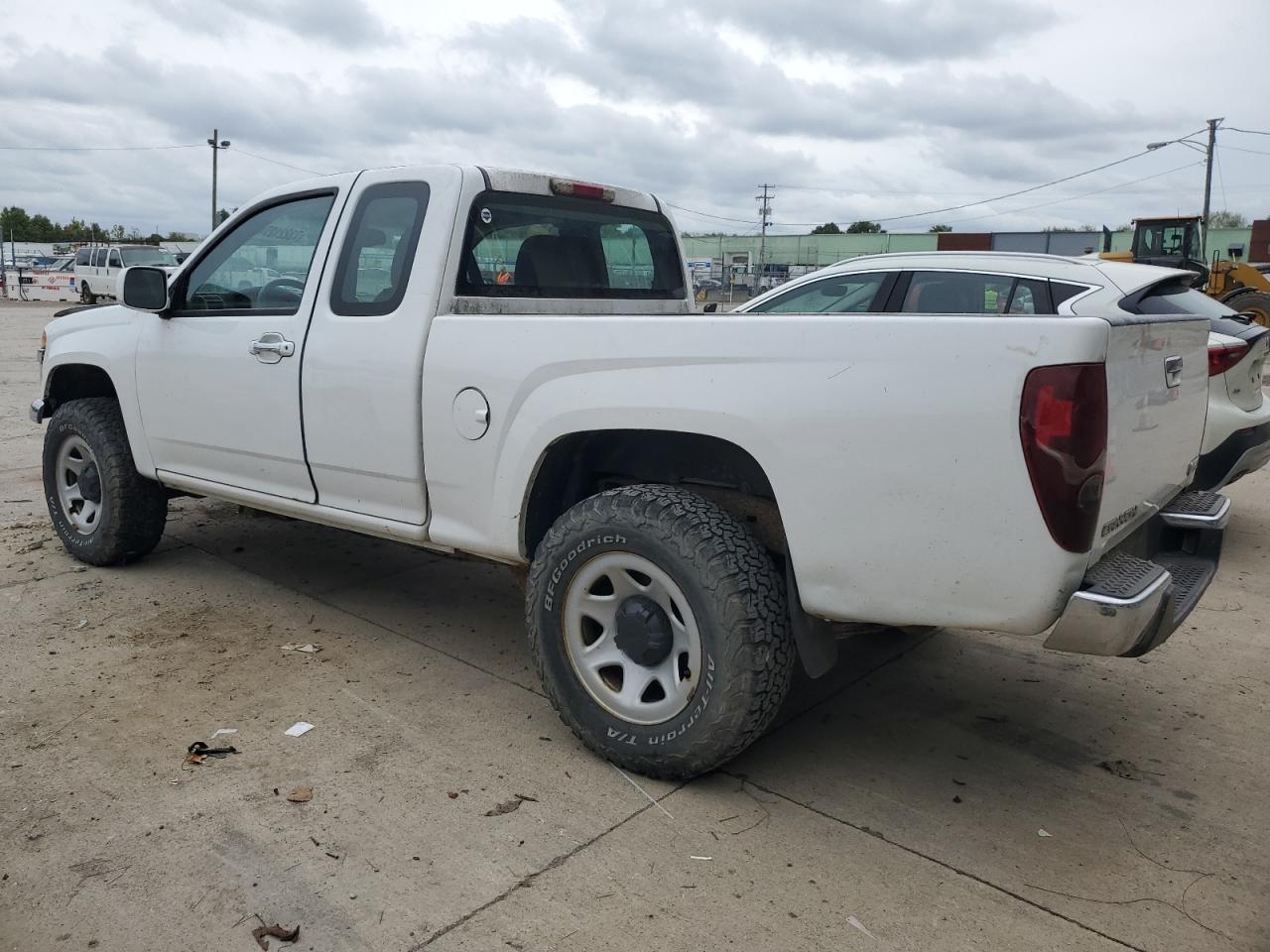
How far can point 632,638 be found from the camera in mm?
3172

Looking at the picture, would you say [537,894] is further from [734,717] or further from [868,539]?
[868,539]

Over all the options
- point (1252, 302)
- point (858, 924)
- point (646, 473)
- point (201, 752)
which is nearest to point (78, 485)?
point (201, 752)

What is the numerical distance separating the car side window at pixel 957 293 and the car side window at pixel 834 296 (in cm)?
23

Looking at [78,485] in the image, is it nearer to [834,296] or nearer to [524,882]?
[524,882]

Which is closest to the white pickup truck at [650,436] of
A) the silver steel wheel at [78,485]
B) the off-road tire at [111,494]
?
the off-road tire at [111,494]

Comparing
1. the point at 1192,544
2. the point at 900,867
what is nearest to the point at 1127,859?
the point at 900,867

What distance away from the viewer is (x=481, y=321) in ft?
11.5

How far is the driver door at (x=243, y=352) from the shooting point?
4.17m

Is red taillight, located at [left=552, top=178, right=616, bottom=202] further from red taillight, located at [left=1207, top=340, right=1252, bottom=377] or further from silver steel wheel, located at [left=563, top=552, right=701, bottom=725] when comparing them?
red taillight, located at [left=1207, top=340, right=1252, bottom=377]

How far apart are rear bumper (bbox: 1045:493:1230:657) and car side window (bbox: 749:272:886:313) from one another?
10.7ft

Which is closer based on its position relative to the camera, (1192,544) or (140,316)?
(1192,544)

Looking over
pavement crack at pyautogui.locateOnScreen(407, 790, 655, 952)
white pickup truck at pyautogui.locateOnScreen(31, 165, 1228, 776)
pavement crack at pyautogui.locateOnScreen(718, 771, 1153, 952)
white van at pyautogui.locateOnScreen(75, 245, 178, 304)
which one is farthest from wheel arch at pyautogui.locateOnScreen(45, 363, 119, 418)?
white van at pyautogui.locateOnScreen(75, 245, 178, 304)

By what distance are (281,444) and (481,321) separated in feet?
4.06

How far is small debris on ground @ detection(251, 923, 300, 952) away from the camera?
243 cm
